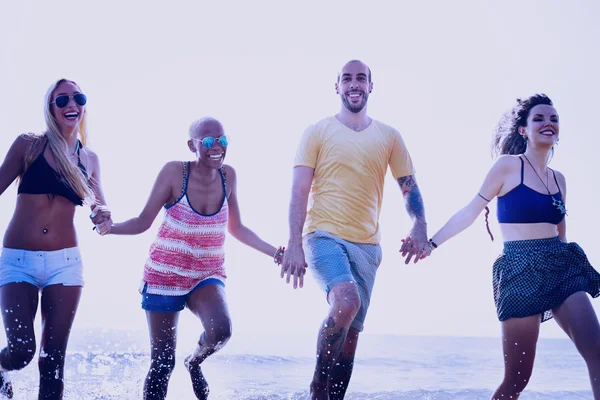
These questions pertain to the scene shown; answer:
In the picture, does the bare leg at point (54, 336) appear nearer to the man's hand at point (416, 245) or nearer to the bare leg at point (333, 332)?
the bare leg at point (333, 332)

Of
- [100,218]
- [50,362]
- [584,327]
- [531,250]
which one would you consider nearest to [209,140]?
[100,218]

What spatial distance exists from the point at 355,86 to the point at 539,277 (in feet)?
7.54

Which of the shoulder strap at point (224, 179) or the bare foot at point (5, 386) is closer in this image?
the bare foot at point (5, 386)

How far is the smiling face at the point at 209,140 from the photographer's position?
5938 millimetres

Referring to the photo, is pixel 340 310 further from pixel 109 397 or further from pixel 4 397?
pixel 109 397

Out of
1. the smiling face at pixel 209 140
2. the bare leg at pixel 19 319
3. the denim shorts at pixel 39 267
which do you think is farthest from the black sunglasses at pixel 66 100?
the bare leg at pixel 19 319

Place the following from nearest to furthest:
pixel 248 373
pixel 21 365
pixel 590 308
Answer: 1. pixel 590 308
2. pixel 21 365
3. pixel 248 373

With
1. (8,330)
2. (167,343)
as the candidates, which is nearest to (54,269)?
(8,330)

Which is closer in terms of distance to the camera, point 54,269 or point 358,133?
point 54,269

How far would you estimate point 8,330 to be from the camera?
5207 millimetres

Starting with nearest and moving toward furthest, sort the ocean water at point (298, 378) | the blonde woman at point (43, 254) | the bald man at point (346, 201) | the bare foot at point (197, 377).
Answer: the blonde woman at point (43, 254) < the bald man at point (346, 201) < the bare foot at point (197, 377) < the ocean water at point (298, 378)

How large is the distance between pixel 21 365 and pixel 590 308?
445cm

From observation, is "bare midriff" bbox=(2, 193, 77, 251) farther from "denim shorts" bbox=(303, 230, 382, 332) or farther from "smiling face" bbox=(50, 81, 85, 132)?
"denim shorts" bbox=(303, 230, 382, 332)

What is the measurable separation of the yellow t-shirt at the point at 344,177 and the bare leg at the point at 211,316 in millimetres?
949
